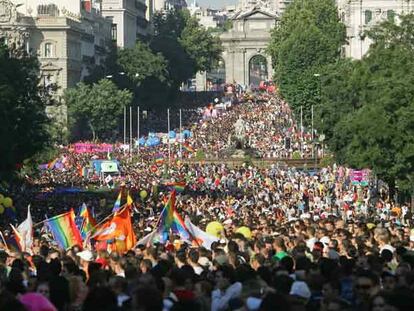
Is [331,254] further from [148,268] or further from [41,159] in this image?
[41,159]

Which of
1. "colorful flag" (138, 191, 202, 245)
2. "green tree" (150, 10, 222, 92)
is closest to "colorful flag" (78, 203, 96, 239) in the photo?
"colorful flag" (138, 191, 202, 245)

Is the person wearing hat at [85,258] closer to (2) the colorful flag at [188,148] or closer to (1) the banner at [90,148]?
(1) the banner at [90,148]

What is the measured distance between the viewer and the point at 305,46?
14125 centimetres

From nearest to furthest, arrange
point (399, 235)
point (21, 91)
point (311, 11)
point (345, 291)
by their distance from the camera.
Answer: point (345, 291)
point (399, 235)
point (21, 91)
point (311, 11)

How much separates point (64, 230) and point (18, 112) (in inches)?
1566

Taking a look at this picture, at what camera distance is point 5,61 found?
77062 millimetres

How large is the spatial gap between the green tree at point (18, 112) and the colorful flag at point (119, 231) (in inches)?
1298

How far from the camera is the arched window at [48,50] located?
13812 centimetres

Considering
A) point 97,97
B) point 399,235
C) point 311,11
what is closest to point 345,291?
point 399,235

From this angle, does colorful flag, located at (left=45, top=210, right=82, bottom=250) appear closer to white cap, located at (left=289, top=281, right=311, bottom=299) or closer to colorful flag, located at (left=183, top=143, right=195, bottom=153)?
white cap, located at (left=289, top=281, right=311, bottom=299)

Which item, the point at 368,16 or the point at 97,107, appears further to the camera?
the point at 368,16

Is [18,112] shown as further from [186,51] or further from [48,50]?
[186,51]

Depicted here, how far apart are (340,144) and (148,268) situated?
181 ft

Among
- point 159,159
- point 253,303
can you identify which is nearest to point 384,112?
point 253,303
